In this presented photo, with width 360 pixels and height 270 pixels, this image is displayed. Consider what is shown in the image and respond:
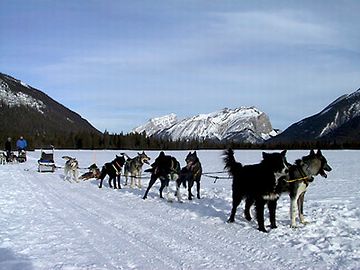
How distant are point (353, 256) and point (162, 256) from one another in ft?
9.93

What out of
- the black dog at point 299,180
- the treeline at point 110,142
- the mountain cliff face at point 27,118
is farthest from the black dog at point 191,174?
the mountain cliff face at point 27,118

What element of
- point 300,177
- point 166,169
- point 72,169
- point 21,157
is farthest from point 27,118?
point 300,177

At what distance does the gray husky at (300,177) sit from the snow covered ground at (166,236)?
1.36 feet

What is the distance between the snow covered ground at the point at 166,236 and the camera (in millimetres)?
6586

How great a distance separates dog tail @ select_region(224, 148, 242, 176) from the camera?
9948mm

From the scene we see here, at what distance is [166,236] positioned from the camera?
8.22 m

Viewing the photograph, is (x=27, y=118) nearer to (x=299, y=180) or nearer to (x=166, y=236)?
(x=166, y=236)

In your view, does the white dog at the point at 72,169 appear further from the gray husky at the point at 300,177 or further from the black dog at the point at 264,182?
the gray husky at the point at 300,177

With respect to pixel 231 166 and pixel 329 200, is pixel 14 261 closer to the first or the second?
pixel 231 166

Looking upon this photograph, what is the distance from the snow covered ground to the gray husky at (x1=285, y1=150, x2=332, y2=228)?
1.36 ft

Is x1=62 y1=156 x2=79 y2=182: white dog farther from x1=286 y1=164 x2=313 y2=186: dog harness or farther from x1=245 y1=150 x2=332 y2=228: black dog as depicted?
x1=286 y1=164 x2=313 y2=186: dog harness

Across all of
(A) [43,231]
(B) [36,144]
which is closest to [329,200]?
(A) [43,231]

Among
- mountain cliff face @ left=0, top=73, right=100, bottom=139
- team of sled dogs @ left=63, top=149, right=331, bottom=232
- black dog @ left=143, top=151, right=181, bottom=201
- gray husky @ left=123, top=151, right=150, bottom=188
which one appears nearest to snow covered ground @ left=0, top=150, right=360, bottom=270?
team of sled dogs @ left=63, top=149, right=331, bottom=232

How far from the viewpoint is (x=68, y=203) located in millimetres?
12445
